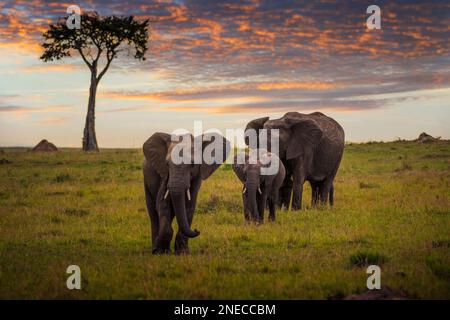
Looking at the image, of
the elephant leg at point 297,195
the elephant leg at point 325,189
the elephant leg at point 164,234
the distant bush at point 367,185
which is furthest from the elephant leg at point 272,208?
the distant bush at point 367,185

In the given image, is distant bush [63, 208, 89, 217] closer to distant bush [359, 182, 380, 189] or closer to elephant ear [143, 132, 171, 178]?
elephant ear [143, 132, 171, 178]

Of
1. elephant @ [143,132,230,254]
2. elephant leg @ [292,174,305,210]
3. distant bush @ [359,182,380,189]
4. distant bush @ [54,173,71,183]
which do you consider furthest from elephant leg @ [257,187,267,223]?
distant bush @ [54,173,71,183]

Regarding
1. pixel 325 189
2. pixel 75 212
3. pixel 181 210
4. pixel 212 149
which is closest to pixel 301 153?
pixel 325 189

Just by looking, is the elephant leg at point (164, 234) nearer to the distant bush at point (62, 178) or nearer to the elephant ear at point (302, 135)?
the elephant ear at point (302, 135)

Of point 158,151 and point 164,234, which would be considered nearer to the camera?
point 164,234

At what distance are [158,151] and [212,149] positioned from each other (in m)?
1.09

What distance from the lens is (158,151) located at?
11.7 metres

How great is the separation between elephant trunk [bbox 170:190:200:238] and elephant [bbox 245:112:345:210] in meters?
8.29

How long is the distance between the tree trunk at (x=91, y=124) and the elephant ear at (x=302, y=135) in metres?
30.1

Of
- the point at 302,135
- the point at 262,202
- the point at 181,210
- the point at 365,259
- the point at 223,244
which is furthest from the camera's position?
the point at 302,135

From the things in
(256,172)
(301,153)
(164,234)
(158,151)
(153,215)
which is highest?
(158,151)

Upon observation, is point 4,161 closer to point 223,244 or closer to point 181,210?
point 223,244

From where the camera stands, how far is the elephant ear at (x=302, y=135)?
63.3 feet
